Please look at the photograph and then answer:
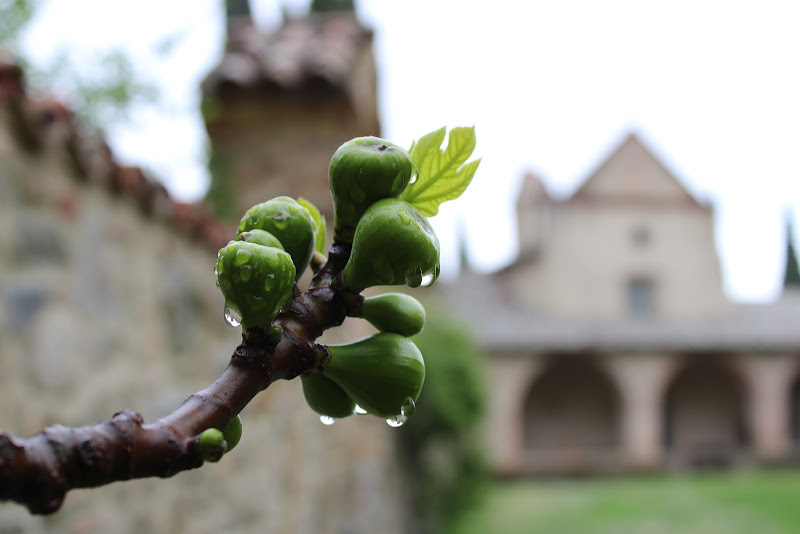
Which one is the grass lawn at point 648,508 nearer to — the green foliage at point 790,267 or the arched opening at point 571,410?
the arched opening at point 571,410

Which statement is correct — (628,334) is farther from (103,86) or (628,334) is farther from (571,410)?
(103,86)

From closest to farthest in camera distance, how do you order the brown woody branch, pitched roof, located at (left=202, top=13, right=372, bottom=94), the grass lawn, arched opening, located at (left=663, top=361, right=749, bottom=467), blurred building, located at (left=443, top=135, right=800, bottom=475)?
the brown woody branch, pitched roof, located at (left=202, top=13, right=372, bottom=94), the grass lawn, blurred building, located at (left=443, top=135, right=800, bottom=475), arched opening, located at (left=663, top=361, right=749, bottom=467)

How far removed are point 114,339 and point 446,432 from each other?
6.40 metres

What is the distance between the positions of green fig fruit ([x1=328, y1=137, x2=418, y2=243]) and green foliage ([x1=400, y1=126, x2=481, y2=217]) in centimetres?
1

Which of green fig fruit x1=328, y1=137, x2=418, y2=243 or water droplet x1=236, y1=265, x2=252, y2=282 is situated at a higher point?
green fig fruit x1=328, y1=137, x2=418, y2=243

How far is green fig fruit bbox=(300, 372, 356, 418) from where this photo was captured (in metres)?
0.50

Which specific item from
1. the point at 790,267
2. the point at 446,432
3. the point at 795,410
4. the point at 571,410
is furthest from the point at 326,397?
the point at 790,267

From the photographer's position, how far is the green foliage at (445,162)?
45 cm

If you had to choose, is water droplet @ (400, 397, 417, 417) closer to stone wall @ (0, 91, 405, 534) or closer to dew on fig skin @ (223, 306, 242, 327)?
dew on fig skin @ (223, 306, 242, 327)

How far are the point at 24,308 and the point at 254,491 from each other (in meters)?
1.73

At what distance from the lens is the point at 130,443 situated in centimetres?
30

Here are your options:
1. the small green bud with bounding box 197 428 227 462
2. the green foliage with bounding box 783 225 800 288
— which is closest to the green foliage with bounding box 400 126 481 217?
the small green bud with bounding box 197 428 227 462

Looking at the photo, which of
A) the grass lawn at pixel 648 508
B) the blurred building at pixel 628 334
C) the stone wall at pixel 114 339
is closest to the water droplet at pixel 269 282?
the stone wall at pixel 114 339

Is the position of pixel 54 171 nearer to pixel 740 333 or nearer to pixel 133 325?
pixel 133 325
